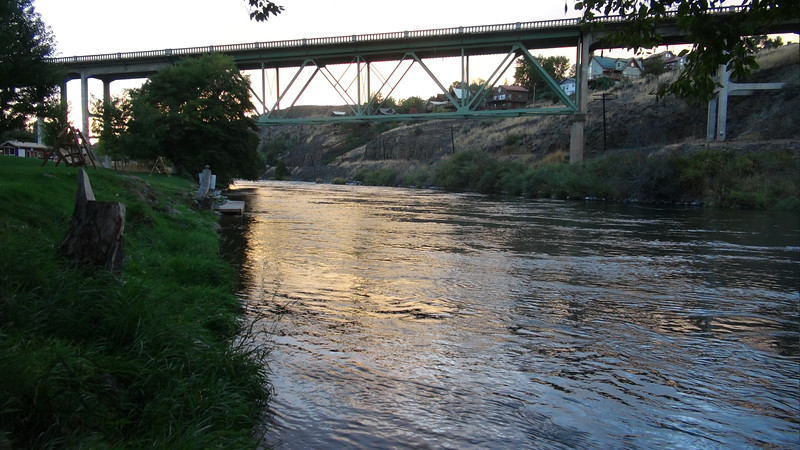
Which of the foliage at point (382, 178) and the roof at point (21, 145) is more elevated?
the roof at point (21, 145)

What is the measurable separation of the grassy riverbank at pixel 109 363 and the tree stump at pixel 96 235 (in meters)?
0.20

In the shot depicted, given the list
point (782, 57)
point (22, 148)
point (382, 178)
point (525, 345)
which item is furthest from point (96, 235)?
point (22, 148)

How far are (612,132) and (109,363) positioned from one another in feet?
224

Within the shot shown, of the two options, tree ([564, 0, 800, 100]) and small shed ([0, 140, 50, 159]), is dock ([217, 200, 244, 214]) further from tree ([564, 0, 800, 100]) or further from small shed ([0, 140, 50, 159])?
small shed ([0, 140, 50, 159])

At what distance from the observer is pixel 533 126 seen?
79.9m

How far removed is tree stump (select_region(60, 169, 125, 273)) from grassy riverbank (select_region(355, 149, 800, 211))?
34577mm

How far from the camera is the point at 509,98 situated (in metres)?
126

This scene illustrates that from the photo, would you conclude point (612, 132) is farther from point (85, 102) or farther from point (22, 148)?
point (22, 148)

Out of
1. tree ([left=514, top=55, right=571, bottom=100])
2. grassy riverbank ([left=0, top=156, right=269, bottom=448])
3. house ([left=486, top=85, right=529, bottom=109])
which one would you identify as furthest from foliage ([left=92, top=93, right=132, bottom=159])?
tree ([left=514, top=55, right=571, bottom=100])

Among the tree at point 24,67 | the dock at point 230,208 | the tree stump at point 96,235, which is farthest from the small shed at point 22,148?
the tree stump at point 96,235

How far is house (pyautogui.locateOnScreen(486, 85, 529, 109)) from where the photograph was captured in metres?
123

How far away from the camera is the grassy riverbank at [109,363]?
3508 millimetres

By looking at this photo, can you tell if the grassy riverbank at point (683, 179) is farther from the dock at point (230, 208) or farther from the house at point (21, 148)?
the house at point (21, 148)

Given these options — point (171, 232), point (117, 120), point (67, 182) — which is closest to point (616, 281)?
point (171, 232)
